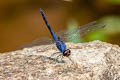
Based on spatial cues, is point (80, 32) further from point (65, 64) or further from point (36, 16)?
point (36, 16)

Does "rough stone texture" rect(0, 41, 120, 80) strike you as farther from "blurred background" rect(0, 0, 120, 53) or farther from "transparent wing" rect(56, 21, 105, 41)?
"blurred background" rect(0, 0, 120, 53)

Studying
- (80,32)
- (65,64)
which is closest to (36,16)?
(80,32)

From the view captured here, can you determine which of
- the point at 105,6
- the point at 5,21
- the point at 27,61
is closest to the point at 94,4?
the point at 105,6

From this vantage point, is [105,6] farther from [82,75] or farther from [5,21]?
[82,75]

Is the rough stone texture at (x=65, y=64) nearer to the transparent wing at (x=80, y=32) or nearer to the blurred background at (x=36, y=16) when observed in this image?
the transparent wing at (x=80, y=32)

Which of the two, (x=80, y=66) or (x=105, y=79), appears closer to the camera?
(x=105, y=79)

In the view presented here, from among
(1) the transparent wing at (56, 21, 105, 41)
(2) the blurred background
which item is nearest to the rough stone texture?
(1) the transparent wing at (56, 21, 105, 41)
